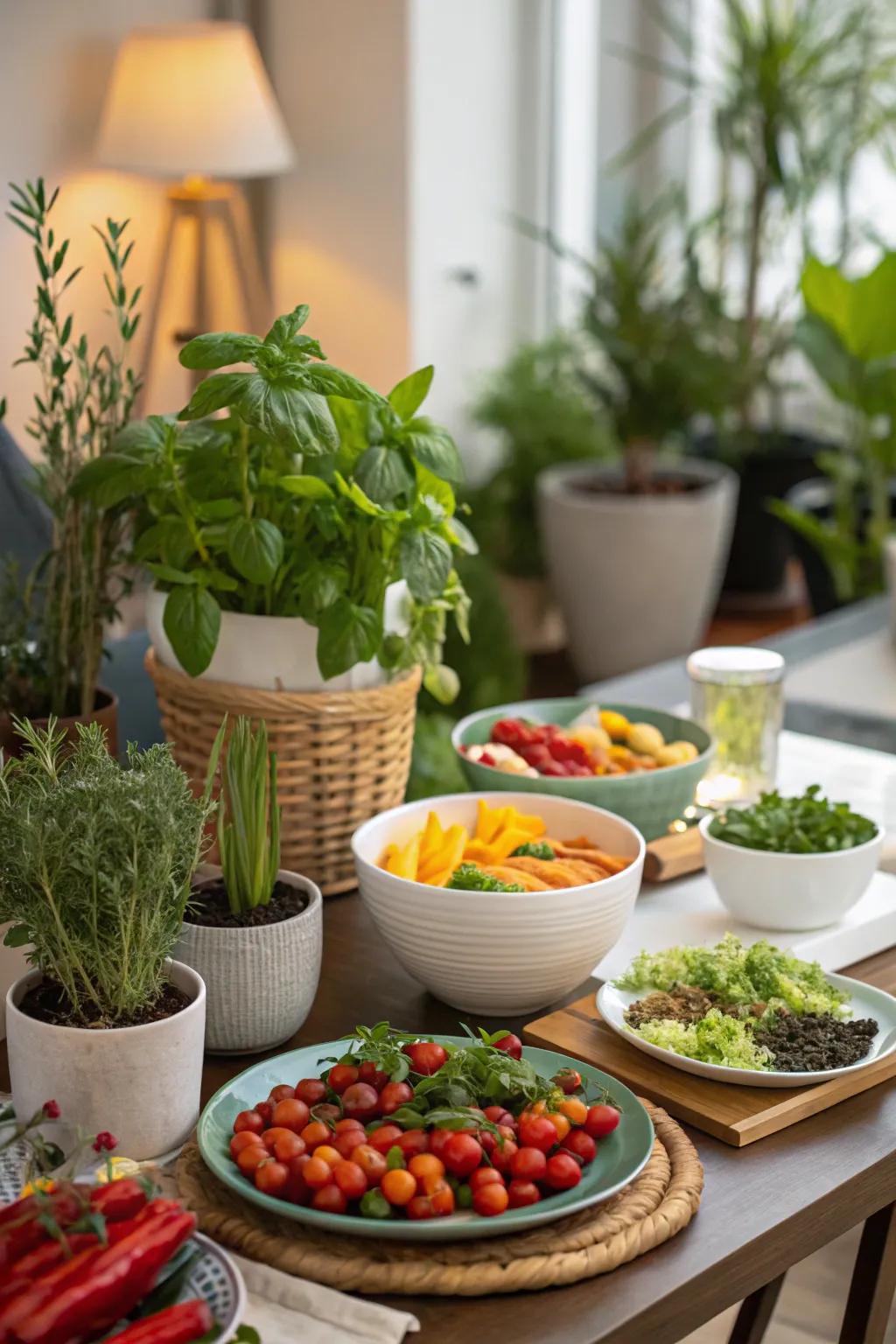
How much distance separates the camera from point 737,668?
1642mm

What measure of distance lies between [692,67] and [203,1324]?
5.25m

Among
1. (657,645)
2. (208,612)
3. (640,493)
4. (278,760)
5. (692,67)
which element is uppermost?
(692,67)

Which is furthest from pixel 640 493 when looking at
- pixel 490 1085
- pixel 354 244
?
pixel 490 1085

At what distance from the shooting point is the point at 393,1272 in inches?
34.9

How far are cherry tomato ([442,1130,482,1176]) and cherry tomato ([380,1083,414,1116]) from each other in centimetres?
5

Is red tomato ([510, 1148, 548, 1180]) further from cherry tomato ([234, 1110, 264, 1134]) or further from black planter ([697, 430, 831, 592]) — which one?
black planter ([697, 430, 831, 592])

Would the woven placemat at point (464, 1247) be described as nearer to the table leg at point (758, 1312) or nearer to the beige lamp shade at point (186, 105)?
the table leg at point (758, 1312)

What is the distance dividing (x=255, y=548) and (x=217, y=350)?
168 mm

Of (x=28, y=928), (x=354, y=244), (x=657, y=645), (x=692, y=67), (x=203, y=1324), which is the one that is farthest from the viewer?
(x=692, y=67)

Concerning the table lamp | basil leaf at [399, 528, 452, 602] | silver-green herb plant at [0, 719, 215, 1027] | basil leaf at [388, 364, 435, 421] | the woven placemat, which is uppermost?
the table lamp

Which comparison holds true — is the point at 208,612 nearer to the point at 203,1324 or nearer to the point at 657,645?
the point at 203,1324

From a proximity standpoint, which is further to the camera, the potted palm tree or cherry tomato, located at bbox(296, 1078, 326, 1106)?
the potted palm tree

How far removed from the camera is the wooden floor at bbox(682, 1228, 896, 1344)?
198 cm

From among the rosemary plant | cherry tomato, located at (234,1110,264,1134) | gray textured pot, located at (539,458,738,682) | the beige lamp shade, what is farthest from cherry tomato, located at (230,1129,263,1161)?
gray textured pot, located at (539,458,738,682)
